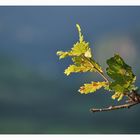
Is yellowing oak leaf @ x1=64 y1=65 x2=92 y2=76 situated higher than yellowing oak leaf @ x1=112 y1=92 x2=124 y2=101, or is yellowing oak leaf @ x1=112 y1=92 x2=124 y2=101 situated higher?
yellowing oak leaf @ x1=64 y1=65 x2=92 y2=76

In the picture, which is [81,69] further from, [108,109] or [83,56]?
[108,109]

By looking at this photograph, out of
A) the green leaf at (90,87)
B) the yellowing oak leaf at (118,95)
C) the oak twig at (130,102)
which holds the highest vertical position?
the green leaf at (90,87)

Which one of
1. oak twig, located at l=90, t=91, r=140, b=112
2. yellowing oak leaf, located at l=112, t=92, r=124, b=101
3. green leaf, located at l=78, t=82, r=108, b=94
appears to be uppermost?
green leaf, located at l=78, t=82, r=108, b=94

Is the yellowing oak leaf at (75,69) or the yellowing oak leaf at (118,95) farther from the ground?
the yellowing oak leaf at (75,69)

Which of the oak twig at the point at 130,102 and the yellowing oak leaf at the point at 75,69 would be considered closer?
the oak twig at the point at 130,102

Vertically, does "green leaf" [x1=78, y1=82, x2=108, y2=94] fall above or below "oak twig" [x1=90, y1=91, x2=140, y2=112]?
above

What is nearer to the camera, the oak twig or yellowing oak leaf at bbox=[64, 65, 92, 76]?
the oak twig

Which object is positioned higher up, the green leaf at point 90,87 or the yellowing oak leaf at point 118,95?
the green leaf at point 90,87

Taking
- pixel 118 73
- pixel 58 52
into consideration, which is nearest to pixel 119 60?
pixel 118 73
